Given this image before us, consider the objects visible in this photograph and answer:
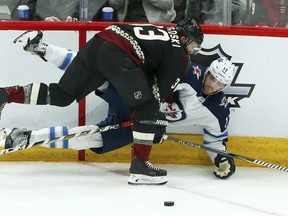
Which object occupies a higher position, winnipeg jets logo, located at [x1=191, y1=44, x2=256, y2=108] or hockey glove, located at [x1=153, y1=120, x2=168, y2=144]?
winnipeg jets logo, located at [x1=191, y1=44, x2=256, y2=108]

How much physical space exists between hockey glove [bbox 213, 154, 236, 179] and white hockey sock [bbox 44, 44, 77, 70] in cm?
103

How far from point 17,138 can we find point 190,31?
45.5 inches

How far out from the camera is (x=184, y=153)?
420cm

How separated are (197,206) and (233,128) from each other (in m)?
1.03

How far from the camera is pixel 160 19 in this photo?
4148 millimetres

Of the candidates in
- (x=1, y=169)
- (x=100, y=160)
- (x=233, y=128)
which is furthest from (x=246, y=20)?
(x=1, y=169)

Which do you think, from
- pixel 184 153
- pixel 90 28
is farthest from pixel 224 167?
pixel 90 28

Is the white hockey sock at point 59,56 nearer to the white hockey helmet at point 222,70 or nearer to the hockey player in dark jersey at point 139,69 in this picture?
the hockey player in dark jersey at point 139,69

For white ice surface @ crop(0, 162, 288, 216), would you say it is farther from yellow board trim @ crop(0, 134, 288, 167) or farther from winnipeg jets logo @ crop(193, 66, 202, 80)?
winnipeg jets logo @ crop(193, 66, 202, 80)

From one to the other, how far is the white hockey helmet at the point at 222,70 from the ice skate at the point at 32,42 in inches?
37.9

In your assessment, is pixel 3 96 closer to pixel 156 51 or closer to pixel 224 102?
pixel 156 51

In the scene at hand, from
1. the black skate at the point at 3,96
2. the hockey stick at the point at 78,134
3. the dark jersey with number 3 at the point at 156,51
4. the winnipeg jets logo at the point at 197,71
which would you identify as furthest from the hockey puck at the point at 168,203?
the black skate at the point at 3,96

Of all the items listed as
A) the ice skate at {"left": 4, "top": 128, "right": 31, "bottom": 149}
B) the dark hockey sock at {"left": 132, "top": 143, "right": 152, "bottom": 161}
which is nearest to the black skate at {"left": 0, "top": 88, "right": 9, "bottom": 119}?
the ice skate at {"left": 4, "top": 128, "right": 31, "bottom": 149}

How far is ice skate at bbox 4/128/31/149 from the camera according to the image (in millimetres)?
3928
